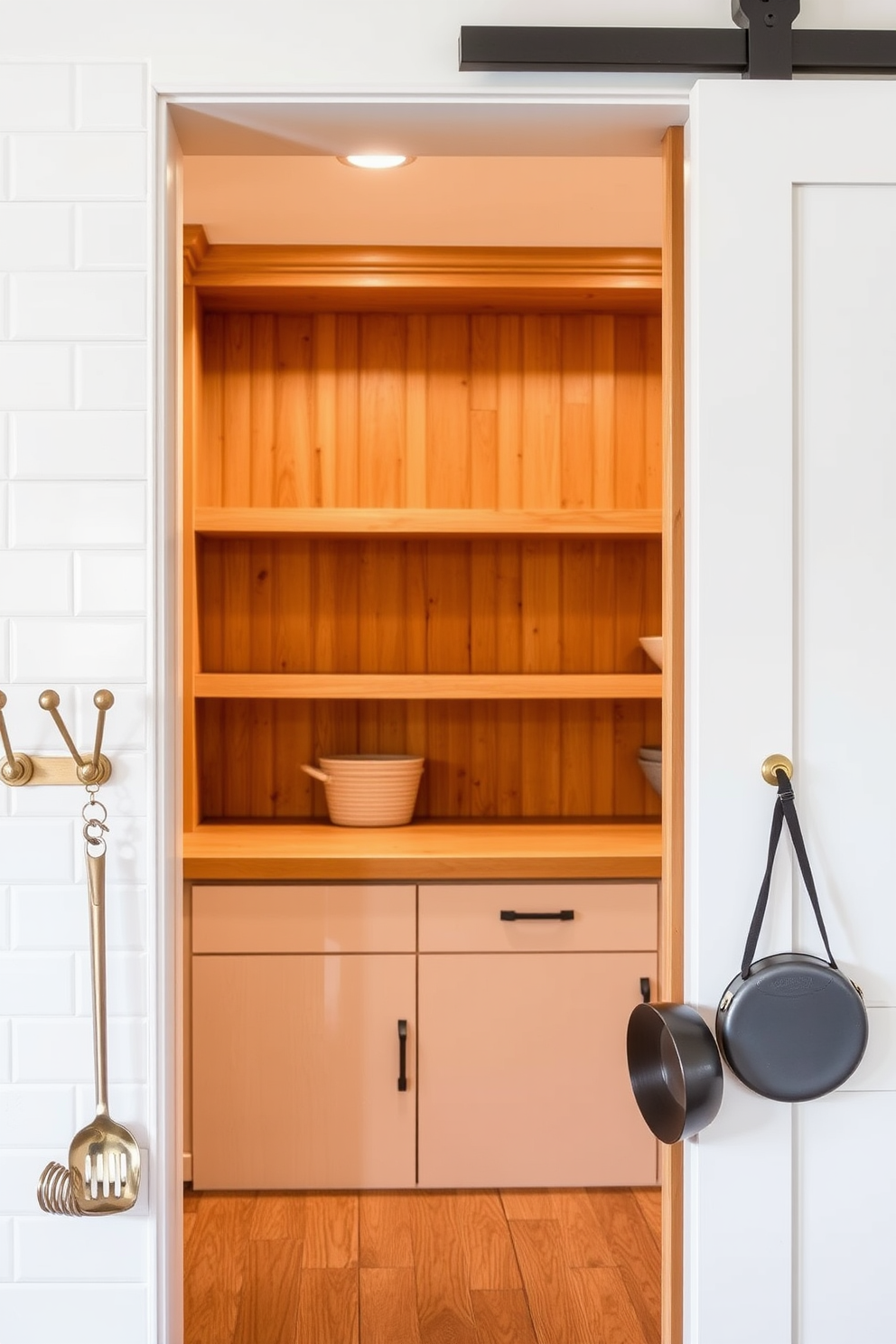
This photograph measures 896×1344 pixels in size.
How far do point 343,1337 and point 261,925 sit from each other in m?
0.85

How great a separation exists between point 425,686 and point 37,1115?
157 cm

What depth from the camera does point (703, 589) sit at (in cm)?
137

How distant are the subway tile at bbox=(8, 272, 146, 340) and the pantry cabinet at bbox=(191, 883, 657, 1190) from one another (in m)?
1.43

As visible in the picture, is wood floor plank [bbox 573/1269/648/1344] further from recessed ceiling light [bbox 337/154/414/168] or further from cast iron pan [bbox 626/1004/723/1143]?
recessed ceiling light [bbox 337/154/414/168]

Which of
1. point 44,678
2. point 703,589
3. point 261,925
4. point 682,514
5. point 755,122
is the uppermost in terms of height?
point 755,122

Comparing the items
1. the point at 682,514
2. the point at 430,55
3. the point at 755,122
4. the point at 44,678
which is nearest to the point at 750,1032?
the point at 682,514

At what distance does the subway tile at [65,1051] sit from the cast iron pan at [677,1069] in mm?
677

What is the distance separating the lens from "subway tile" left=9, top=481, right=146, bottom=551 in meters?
1.40

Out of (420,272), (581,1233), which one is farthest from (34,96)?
(581,1233)

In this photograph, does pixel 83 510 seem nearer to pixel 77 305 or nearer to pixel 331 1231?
pixel 77 305

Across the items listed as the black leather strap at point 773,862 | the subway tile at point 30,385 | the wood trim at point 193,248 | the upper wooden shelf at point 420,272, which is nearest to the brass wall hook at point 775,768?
the black leather strap at point 773,862

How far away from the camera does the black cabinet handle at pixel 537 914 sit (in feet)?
8.10

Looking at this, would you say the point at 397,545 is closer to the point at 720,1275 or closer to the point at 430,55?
the point at 430,55

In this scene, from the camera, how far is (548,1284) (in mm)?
2156
